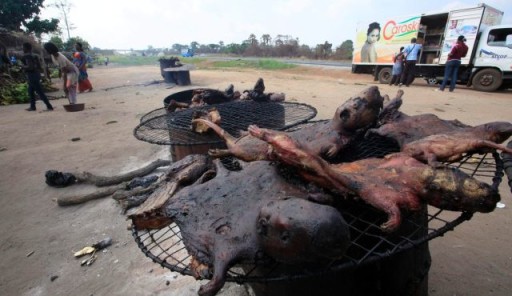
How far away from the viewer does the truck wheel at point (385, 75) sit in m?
15.9

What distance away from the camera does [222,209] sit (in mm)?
1496

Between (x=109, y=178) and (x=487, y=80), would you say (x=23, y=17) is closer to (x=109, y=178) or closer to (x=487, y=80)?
(x=109, y=178)

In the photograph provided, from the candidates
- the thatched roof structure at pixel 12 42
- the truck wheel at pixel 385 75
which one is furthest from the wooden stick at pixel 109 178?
the thatched roof structure at pixel 12 42

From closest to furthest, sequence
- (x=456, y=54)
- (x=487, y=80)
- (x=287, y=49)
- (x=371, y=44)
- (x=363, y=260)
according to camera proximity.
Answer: (x=363, y=260) → (x=456, y=54) → (x=487, y=80) → (x=371, y=44) → (x=287, y=49)

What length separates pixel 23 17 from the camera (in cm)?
2619

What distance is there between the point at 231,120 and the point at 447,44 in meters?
14.0

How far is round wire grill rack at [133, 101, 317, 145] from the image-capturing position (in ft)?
11.2

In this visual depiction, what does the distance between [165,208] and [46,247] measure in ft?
8.63

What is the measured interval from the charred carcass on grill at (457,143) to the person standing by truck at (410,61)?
539 inches

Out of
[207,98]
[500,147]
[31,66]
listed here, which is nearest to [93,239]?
[207,98]

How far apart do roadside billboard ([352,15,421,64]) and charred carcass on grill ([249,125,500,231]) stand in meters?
16.0

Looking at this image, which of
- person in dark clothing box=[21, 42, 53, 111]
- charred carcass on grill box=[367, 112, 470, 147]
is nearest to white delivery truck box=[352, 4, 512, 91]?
charred carcass on grill box=[367, 112, 470, 147]

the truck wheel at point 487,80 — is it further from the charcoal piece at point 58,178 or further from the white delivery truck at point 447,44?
the charcoal piece at point 58,178

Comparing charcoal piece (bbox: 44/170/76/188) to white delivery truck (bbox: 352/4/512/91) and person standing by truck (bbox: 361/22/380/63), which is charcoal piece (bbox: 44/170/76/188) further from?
person standing by truck (bbox: 361/22/380/63)
